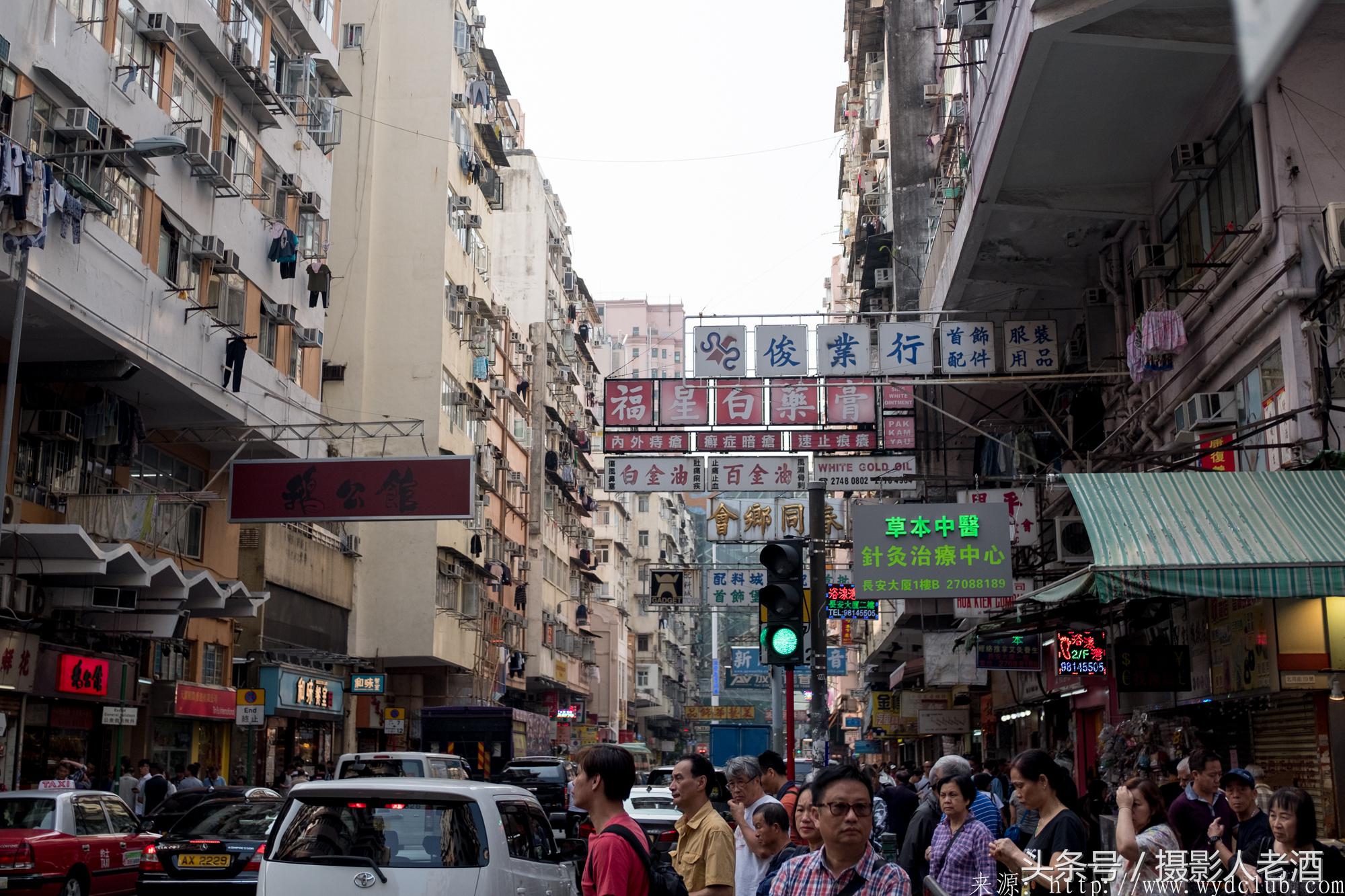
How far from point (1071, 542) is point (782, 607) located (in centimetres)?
818

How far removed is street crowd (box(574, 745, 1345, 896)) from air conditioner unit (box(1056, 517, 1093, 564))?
9.81 m

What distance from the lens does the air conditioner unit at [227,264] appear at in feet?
76.7

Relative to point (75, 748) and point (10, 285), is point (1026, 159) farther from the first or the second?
point (75, 748)

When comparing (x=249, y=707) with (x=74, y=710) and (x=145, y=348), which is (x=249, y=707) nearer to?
(x=74, y=710)

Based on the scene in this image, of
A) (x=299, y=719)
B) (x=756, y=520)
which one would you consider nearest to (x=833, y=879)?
(x=756, y=520)

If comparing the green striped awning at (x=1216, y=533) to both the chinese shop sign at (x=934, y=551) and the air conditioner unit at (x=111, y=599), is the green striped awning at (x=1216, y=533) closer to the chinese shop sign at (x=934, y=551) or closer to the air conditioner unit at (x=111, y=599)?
the chinese shop sign at (x=934, y=551)

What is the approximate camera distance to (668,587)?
3684cm

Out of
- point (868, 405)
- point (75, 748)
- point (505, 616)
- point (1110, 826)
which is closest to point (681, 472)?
point (868, 405)

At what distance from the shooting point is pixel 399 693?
132 ft

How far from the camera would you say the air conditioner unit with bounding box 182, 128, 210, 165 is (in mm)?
21922

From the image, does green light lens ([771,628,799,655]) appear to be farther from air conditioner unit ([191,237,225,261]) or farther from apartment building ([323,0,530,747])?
apartment building ([323,0,530,747])

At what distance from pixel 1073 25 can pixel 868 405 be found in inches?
300

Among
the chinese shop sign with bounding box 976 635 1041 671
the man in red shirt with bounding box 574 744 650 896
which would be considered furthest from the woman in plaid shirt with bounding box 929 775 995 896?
the chinese shop sign with bounding box 976 635 1041 671

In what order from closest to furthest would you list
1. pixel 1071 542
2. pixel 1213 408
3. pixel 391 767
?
pixel 1213 408 < pixel 391 767 < pixel 1071 542
